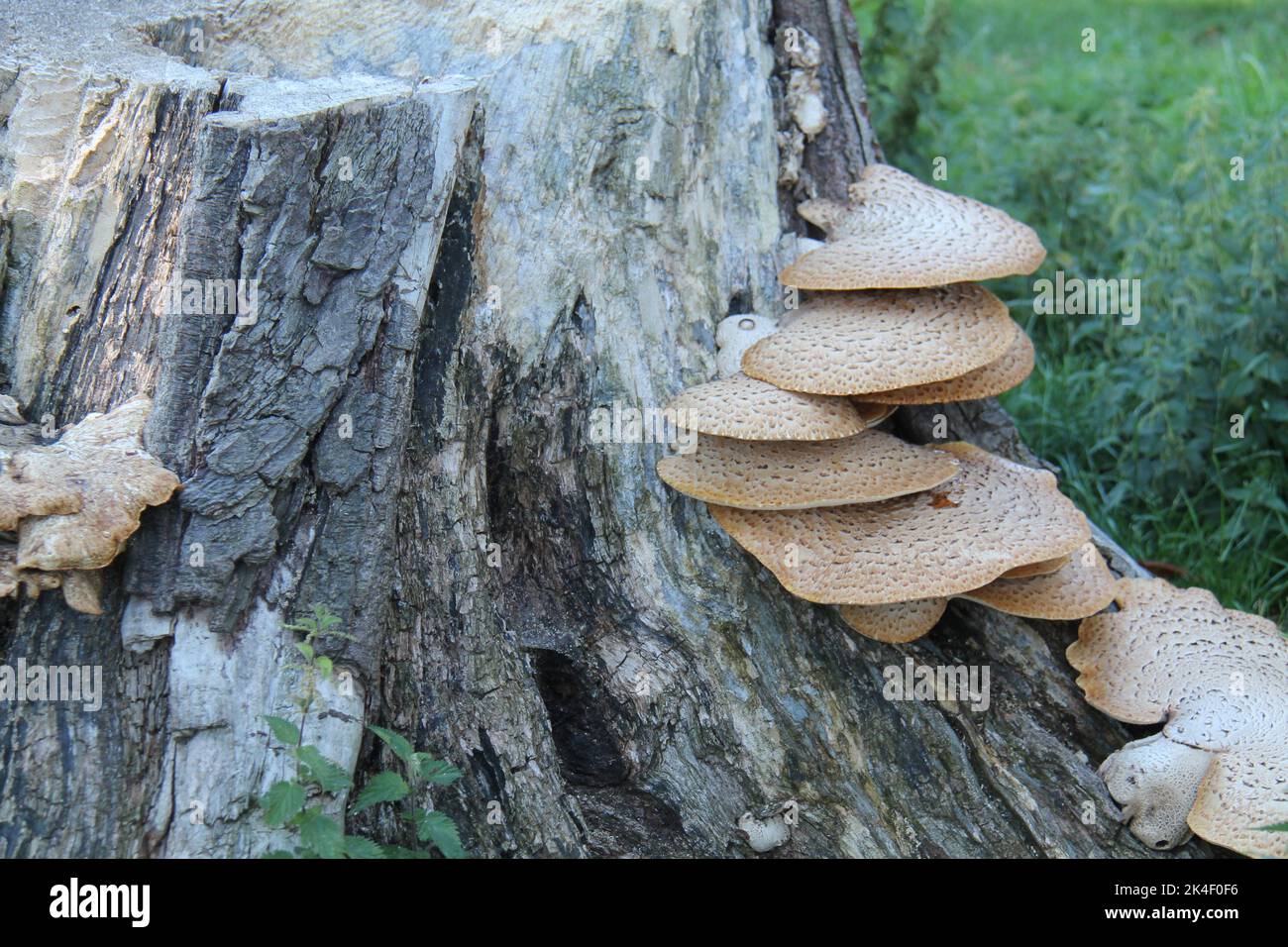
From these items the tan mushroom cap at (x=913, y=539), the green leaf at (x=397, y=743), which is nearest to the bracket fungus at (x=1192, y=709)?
the tan mushroom cap at (x=913, y=539)

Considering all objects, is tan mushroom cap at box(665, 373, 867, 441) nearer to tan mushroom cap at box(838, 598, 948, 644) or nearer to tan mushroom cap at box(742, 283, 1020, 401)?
tan mushroom cap at box(742, 283, 1020, 401)

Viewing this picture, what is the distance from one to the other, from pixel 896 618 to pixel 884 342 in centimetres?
90

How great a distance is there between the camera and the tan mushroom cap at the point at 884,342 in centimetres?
358

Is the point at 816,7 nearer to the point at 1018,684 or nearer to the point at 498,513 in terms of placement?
the point at 498,513

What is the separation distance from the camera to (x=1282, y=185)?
229 inches

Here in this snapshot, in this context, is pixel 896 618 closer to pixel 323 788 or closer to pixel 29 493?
pixel 323 788

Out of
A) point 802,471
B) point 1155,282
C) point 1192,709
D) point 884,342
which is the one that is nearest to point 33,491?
point 802,471

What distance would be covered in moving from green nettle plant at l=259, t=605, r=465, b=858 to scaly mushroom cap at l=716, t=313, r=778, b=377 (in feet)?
5.04

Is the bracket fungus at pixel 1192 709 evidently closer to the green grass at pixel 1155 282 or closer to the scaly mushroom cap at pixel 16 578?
the green grass at pixel 1155 282

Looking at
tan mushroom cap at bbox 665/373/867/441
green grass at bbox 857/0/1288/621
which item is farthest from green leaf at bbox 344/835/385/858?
green grass at bbox 857/0/1288/621

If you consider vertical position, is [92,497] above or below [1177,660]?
above

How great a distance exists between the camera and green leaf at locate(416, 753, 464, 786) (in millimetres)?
3281

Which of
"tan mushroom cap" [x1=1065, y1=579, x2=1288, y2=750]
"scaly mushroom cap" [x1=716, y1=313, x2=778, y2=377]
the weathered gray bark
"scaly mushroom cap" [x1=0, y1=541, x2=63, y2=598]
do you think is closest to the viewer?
"scaly mushroom cap" [x1=0, y1=541, x2=63, y2=598]

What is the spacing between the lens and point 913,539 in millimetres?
3594
